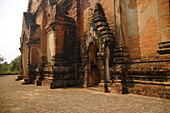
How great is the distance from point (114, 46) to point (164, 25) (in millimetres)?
2336

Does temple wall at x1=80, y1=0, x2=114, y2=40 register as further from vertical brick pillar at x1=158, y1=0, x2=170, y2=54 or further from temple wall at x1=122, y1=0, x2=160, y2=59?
vertical brick pillar at x1=158, y1=0, x2=170, y2=54

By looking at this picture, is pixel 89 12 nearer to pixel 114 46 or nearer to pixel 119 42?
pixel 114 46

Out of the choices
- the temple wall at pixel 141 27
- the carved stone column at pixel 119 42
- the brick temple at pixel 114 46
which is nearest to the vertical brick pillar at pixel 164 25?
the brick temple at pixel 114 46

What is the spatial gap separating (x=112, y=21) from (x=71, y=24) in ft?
12.2

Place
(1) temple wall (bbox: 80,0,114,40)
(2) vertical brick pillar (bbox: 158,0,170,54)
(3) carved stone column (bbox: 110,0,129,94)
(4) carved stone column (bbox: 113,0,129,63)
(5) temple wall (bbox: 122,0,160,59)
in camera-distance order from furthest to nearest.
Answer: (1) temple wall (bbox: 80,0,114,40) → (4) carved stone column (bbox: 113,0,129,63) → (3) carved stone column (bbox: 110,0,129,94) → (5) temple wall (bbox: 122,0,160,59) → (2) vertical brick pillar (bbox: 158,0,170,54)

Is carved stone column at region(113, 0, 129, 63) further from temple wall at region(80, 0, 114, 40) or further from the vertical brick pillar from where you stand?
the vertical brick pillar

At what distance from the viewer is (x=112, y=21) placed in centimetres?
711

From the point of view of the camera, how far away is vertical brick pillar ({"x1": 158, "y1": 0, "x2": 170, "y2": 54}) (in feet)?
16.6

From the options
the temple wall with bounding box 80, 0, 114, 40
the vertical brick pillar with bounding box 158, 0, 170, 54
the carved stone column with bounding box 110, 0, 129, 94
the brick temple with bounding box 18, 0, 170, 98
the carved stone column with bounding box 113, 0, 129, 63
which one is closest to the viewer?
the vertical brick pillar with bounding box 158, 0, 170, 54

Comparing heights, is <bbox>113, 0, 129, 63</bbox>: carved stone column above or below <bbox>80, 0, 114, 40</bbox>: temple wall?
below

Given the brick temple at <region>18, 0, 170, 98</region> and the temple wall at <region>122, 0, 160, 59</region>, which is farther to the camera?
the temple wall at <region>122, 0, 160, 59</region>

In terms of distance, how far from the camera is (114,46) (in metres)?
6.80

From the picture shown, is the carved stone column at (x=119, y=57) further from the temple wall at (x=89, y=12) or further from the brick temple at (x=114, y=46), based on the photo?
the temple wall at (x=89, y=12)

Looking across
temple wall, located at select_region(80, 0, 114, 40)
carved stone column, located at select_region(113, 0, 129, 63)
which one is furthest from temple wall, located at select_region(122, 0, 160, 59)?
temple wall, located at select_region(80, 0, 114, 40)
